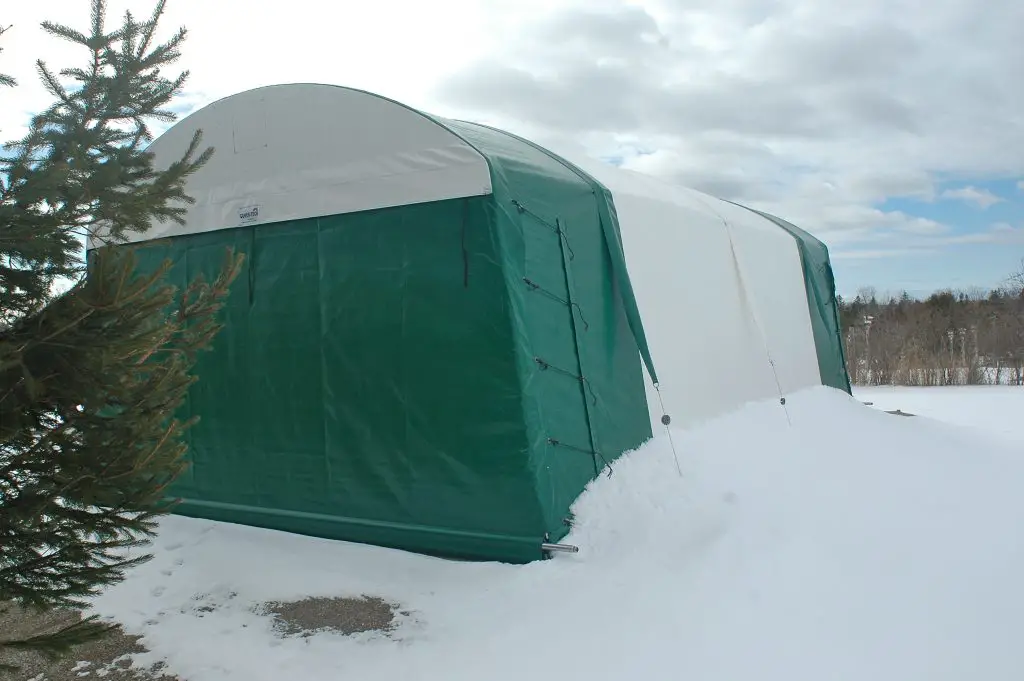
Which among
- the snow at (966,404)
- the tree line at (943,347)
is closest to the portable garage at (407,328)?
the snow at (966,404)

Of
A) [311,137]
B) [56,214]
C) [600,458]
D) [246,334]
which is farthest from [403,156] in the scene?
[56,214]

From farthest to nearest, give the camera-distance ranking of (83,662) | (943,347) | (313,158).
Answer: (943,347) < (313,158) < (83,662)

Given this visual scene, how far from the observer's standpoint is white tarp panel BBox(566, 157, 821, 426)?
5.40m

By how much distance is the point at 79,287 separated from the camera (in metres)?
1.98

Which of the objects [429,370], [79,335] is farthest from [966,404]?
[79,335]

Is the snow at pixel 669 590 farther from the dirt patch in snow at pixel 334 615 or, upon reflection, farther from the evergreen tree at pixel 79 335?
the evergreen tree at pixel 79 335

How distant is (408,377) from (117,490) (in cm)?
211

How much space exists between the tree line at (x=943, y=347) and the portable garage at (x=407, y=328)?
1129 cm

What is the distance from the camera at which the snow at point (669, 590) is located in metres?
2.94

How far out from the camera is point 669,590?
11.2ft

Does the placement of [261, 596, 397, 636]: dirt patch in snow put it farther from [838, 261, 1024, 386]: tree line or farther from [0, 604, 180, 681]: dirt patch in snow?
[838, 261, 1024, 386]: tree line

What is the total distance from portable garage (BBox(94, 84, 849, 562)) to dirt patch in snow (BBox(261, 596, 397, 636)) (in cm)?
59

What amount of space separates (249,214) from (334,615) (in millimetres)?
2437

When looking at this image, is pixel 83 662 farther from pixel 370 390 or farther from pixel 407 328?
pixel 407 328
